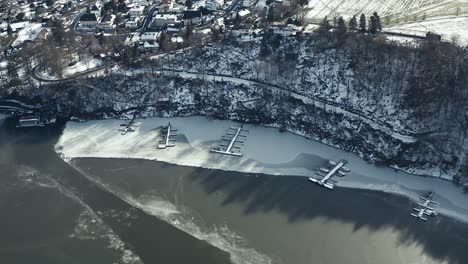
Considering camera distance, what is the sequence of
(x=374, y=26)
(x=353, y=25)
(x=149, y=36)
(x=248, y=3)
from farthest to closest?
(x=248, y=3)
(x=149, y=36)
(x=353, y=25)
(x=374, y=26)

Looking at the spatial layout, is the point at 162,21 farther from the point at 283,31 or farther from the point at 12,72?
the point at 12,72

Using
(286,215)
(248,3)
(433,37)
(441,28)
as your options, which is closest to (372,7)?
(441,28)

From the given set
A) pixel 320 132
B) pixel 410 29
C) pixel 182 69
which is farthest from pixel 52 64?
pixel 410 29

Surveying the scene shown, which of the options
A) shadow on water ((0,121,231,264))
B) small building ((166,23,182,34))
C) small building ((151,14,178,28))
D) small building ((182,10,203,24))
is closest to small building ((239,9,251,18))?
small building ((182,10,203,24))

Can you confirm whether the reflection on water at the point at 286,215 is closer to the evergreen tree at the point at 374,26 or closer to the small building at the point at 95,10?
the evergreen tree at the point at 374,26

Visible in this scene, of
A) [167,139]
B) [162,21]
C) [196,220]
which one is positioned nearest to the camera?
[196,220]

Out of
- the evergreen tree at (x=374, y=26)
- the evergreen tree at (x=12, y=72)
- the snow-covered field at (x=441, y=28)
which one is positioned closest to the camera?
the snow-covered field at (x=441, y=28)

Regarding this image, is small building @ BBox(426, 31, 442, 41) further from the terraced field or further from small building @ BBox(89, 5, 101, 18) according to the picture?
small building @ BBox(89, 5, 101, 18)

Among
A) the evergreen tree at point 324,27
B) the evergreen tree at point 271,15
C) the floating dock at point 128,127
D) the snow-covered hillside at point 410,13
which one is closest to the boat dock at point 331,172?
the evergreen tree at point 324,27

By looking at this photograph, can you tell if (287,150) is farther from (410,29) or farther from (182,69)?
(410,29)
